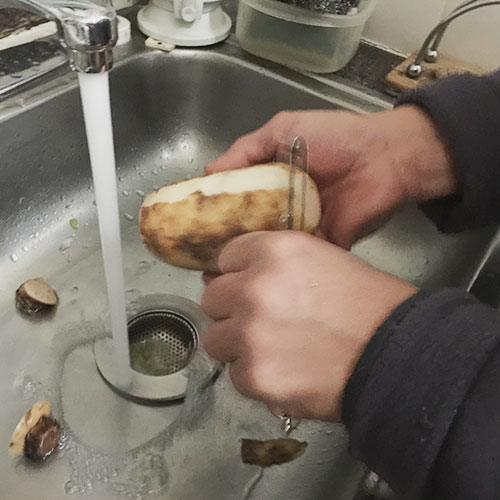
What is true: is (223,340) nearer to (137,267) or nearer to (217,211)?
(217,211)

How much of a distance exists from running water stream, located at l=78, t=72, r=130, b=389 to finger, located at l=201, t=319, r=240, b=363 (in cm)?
14

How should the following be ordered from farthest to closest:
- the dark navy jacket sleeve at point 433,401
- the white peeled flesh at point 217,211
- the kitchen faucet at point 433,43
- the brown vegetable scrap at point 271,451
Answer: the kitchen faucet at point 433,43 → the brown vegetable scrap at point 271,451 → the white peeled flesh at point 217,211 → the dark navy jacket sleeve at point 433,401

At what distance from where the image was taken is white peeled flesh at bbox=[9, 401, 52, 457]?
0.57 meters

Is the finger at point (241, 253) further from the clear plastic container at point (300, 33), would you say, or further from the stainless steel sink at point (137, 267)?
the clear plastic container at point (300, 33)

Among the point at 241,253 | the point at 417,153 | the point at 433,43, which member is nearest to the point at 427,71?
the point at 433,43

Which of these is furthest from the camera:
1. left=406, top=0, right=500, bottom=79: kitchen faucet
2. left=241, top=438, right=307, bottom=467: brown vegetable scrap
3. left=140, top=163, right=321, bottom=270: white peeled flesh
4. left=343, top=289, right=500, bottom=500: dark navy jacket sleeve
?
left=406, top=0, right=500, bottom=79: kitchen faucet

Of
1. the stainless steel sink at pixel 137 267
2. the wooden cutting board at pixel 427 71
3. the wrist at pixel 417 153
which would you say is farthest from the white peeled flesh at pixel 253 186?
the wooden cutting board at pixel 427 71

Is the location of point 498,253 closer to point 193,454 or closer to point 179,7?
point 193,454

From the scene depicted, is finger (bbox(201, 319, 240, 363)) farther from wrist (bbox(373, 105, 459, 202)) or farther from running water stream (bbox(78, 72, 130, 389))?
wrist (bbox(373, 105, 459, 202))

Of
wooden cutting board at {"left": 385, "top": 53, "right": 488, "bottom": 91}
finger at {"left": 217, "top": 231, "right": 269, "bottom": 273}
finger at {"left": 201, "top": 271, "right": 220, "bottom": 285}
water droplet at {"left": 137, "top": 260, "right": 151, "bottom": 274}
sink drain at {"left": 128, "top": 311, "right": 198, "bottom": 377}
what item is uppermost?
finger at {"left": 217, "top": 231, "right": 269, "bottom": 273}

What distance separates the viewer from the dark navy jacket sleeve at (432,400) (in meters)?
0.33

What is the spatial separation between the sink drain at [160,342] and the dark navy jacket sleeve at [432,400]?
340 millimetres

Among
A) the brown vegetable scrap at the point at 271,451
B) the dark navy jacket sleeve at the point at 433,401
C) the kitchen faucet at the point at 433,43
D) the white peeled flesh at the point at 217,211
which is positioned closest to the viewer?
the dark navy jacket sleeve at the point at 433,401

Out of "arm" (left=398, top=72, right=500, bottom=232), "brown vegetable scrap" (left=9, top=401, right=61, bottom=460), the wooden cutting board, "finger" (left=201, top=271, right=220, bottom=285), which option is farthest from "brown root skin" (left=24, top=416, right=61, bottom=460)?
the wooden cutting board
